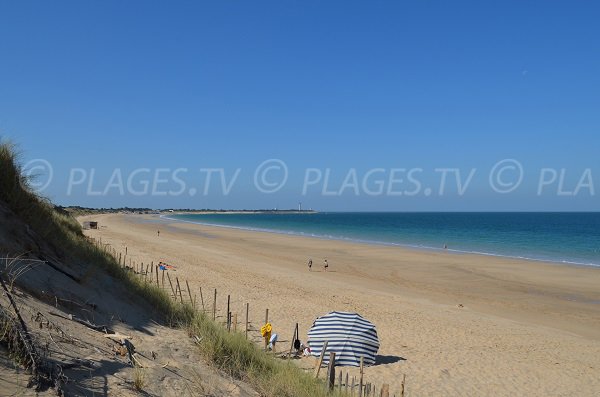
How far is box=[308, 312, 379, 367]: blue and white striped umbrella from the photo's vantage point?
10.1 meters

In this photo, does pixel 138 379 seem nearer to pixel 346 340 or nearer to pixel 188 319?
pixel 188 319

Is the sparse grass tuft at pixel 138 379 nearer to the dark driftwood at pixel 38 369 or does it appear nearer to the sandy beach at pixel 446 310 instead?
the dark driftwood at pixel 38 369

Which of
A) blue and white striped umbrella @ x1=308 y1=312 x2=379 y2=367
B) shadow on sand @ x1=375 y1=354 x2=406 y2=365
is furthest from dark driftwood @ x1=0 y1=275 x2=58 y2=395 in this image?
shadow on sand @ x1=375 y1=354 x2=406 y2=365

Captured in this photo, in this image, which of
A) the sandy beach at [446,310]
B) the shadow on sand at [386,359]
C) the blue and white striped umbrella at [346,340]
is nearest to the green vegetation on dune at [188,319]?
the blue and white striped umbrella at [346,340]

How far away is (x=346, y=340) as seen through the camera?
1014 centimetres

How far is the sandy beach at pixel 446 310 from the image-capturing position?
10.3 metres

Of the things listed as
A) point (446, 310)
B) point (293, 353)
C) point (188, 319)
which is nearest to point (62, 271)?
point (188, 319)

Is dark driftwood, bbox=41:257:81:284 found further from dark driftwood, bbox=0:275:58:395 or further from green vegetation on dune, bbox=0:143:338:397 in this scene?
dark driftwood, bbox=0:275:58:395

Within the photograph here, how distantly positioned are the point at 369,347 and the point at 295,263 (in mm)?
22042

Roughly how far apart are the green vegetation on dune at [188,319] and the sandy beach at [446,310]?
3682 mm

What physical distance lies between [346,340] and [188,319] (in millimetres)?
4203

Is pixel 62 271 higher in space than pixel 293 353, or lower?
higher

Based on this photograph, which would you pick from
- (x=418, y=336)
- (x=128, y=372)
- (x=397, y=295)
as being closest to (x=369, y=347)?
(x=418, y=336)

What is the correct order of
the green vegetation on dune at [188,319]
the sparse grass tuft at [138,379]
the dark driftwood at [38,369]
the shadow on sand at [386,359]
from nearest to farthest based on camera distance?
1. the dark driftwood at [38,369]
2. the sparse grass tuft at [138,379]
3. the green vegetation on dune at [188,319]
4. the shadow on sand at [386,359]
